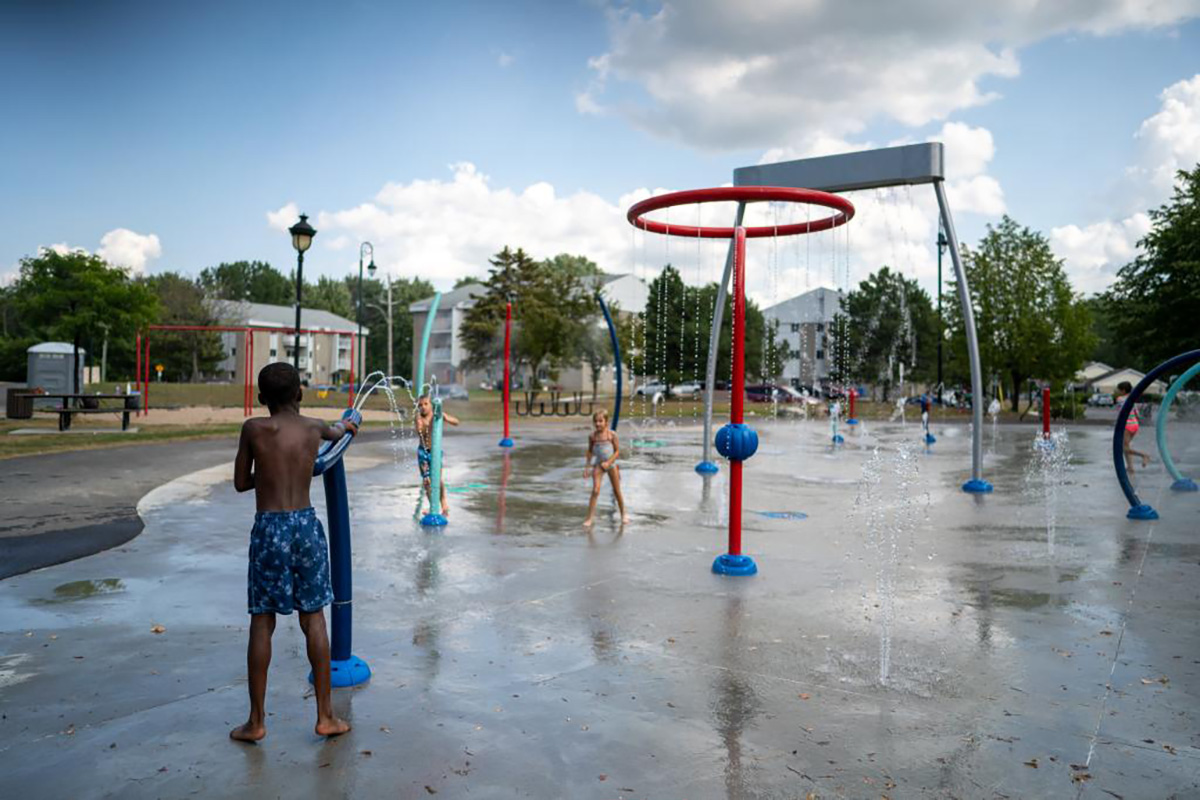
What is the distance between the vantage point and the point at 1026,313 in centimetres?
4444

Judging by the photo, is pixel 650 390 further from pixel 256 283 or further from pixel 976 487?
pixel 256 283

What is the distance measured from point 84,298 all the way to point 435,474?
3460cm

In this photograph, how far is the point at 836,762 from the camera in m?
4.07

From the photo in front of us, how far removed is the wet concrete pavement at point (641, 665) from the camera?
12.9 ft

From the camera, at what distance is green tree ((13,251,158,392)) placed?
37875 mm

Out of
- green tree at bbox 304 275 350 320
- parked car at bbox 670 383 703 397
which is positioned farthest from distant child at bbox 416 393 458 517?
green tree at bbox 304 275 350 320

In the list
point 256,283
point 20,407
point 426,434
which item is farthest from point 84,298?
point 256,283

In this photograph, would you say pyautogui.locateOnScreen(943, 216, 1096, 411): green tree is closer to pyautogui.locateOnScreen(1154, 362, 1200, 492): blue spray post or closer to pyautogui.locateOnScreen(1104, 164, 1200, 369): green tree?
pyautogui.locateOnScreen(1104, 164, 1200, 369): green tree

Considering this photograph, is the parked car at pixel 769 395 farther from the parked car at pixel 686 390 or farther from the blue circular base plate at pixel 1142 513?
the blue circular base plate at pixel 1142 513

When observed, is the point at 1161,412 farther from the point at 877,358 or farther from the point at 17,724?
the point at 877,358

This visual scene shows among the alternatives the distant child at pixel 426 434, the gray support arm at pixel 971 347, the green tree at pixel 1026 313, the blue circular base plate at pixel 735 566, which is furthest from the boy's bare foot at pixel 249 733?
the green tree at pixel 1026 313

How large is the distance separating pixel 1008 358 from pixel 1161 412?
3418 cm

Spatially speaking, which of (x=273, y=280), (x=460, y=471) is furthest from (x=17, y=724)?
→ (x=273, y=280)

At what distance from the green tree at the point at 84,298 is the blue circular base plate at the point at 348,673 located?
37.5 m
